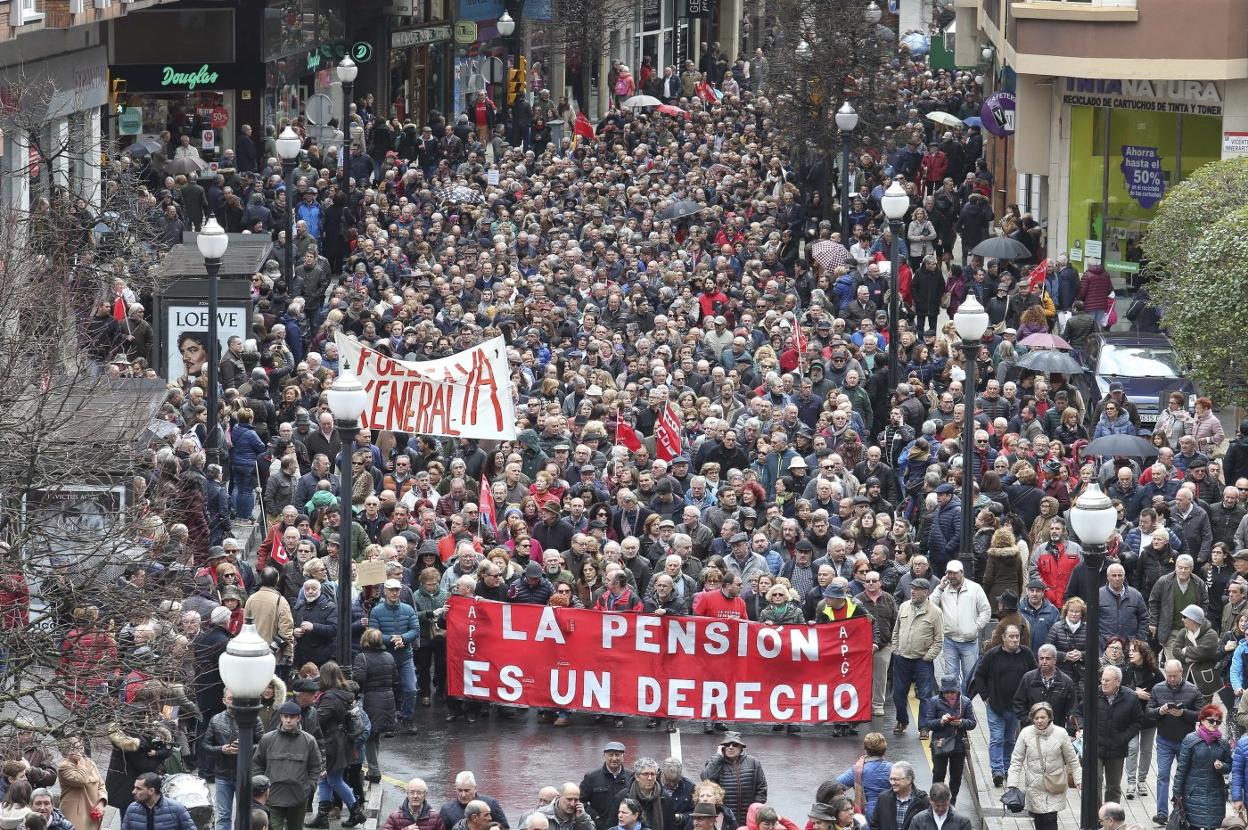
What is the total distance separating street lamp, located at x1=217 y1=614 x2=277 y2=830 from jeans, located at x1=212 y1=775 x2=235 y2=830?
2266mm

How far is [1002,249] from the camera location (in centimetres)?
3553

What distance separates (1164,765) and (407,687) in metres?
6.34

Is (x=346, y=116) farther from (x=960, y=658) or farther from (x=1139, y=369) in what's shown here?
(x=960, y=658)

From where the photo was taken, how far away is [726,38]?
92.0m

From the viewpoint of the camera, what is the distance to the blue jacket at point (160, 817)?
16.4 metres

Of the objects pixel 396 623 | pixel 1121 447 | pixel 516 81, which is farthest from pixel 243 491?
pixel 516 81

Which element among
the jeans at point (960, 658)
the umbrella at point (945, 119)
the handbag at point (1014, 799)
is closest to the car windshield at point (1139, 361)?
the jeans at point (960, 658)

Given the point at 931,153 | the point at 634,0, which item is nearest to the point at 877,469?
the point at 931,153

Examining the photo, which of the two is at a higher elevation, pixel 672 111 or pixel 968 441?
pixel 672 111

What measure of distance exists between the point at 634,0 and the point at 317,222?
37.6 metres

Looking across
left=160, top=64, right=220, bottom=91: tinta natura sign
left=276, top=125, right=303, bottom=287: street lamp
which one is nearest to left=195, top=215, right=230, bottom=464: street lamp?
left=276, top=125, right=303, bottom=287: street lamp

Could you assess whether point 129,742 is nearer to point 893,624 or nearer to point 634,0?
point 893,624

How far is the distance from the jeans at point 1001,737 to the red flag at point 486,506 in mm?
5842

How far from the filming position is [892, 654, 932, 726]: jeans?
819 inches
